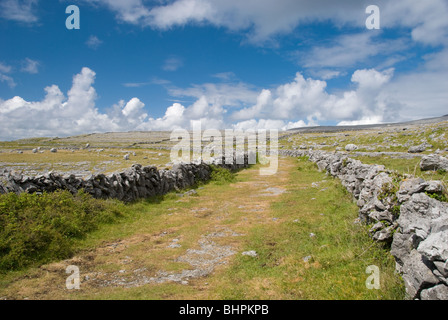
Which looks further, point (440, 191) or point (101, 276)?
point (101, 276)

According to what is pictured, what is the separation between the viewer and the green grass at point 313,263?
6027 millimetres

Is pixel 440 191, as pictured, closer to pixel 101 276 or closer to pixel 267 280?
pixel 267 280

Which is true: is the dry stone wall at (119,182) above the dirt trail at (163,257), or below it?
above

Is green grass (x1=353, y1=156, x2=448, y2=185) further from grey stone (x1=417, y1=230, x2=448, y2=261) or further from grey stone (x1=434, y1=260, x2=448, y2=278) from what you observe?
grey stone (x1=434, y1=260, x2=448, y2=278)

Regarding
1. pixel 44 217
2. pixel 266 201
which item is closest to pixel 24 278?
pixel 44 217

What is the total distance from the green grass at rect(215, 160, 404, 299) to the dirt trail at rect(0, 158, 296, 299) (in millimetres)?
879

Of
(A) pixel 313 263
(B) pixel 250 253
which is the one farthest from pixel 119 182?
(A) pixel 313 263

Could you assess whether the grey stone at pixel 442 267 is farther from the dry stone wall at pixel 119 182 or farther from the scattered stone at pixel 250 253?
the dry stone wall at pixel 119 182

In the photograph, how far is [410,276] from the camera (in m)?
5.17

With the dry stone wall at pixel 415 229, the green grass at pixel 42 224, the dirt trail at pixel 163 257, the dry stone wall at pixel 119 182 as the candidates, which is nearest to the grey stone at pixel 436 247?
the dry stone wall at pixel 415 229

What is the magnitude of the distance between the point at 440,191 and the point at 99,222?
39.7ft

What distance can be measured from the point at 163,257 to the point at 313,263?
484 cm

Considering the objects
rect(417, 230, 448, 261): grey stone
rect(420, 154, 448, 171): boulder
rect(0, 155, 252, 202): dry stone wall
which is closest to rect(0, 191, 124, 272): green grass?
rect(0, 155, 252, 202): dry stone wall

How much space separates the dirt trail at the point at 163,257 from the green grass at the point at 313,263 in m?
0.88
